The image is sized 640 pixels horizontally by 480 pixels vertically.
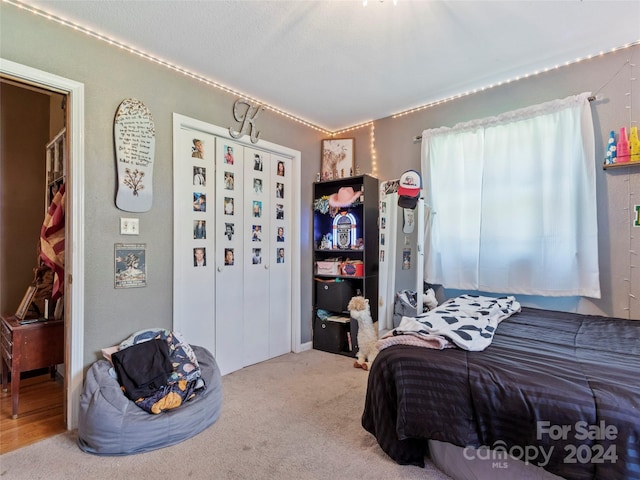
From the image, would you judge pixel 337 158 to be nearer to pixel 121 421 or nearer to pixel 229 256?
pixel 229 256

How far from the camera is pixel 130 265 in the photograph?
2.28 metres

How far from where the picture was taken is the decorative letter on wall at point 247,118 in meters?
2.96

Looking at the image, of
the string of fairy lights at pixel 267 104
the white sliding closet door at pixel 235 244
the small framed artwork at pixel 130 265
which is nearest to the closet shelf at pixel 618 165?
the string of fairy lights at pixel 267 104

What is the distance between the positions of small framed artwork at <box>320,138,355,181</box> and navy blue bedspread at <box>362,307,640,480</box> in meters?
2.44

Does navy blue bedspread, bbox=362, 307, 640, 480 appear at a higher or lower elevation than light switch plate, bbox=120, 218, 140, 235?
lower

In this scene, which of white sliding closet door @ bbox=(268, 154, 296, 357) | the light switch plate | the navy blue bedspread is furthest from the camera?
white sliding closet door @ bbox=(268, 154, 296, 357)

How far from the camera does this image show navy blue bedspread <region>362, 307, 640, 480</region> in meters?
1.12

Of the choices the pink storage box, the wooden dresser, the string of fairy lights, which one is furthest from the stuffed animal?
the wooden dresser

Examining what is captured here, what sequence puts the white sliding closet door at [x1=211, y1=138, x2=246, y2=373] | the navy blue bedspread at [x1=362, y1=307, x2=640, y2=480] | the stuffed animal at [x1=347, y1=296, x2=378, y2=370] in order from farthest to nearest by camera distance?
the stuffed animal at [x1=347, y1=296, x2=378, y2=370] < the white sliding closet door at [x1=211, y1=138, x2=246, y2=373] < the navy blue bedspread at [x1=362, y1=307, x2=640, y2=480]

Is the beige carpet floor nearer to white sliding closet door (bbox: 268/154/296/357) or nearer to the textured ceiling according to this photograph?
white sliding closet door (bbox: 268/154/296/357)

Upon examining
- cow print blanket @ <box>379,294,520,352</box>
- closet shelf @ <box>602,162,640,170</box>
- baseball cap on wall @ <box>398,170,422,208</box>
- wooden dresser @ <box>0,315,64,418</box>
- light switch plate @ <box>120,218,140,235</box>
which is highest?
closet shelf @ <box>602,162,640,170</box>

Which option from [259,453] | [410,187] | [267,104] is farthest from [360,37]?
[259,453]

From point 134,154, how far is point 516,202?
292cm

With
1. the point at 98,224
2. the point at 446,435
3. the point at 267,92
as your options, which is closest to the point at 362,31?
the point at 267,92
